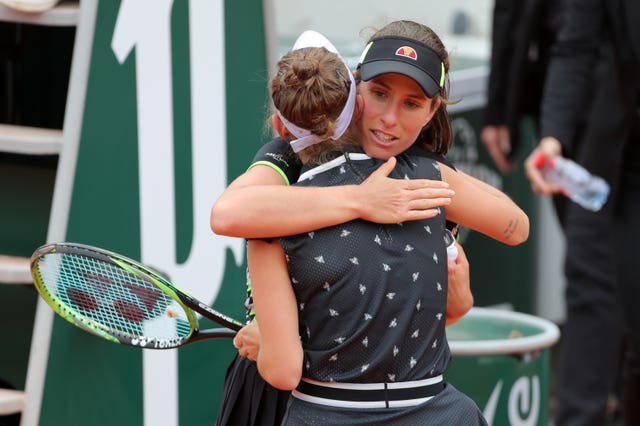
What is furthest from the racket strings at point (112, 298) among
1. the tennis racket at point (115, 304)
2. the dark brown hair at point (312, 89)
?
the dark brown hair at point (312, 89)

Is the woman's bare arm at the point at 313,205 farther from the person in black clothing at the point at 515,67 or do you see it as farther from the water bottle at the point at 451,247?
the person in black clothing at the point at 515,67

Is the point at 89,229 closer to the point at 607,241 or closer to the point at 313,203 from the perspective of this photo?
the point at 313,203

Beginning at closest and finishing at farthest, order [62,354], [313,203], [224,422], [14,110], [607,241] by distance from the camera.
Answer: [313,203] < [224,422] < [62,354] < [14,110] < [607,241]

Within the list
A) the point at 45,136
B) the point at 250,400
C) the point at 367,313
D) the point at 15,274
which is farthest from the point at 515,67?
the point at 367,313

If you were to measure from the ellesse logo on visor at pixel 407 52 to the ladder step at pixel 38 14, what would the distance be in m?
0.96

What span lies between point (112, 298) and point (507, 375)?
1214 mm

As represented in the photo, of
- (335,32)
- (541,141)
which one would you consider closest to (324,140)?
(541,141)

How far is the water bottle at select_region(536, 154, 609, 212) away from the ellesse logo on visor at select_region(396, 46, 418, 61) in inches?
85.1

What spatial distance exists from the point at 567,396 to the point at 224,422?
224 centimetres

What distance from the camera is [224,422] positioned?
2516 mm

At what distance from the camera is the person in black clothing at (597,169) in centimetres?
432

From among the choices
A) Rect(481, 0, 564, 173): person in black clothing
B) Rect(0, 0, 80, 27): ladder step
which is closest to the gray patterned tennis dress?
Rect(0, 0, 80, 27): ladder step

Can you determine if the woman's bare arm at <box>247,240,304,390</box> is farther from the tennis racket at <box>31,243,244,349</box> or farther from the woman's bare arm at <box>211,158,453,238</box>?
the tennis racket at <box>31,243,244,349</box>

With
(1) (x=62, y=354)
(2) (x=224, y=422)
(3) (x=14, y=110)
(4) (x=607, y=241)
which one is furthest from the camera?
(4) (x=607, y=241)
